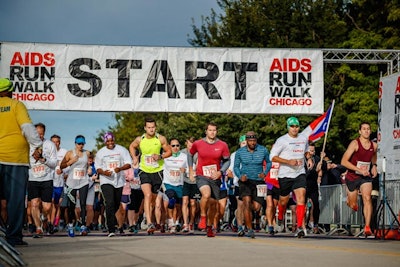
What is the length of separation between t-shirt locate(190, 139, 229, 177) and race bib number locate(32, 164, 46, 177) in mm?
→ 3492

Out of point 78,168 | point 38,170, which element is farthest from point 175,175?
point 38,170

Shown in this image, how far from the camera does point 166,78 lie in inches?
1030

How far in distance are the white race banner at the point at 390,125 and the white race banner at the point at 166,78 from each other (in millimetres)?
6021

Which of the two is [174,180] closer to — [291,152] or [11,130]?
[291,152]

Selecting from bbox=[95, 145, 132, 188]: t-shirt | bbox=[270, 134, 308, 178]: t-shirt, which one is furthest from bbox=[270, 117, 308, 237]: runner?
bbox=[95, 145, 132, 188]: t-shirt

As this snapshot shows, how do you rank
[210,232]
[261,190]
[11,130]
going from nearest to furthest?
[11,130] < [210,232] < [261,190]

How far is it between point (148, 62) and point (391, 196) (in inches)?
369

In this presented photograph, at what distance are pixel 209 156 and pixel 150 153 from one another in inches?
74.8

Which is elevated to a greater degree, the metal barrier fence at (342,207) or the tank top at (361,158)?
the tank top at (361,158)

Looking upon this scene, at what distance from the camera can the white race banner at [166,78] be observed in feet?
85.1

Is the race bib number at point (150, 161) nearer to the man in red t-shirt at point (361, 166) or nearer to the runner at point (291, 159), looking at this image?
the runner at point (291, 159)

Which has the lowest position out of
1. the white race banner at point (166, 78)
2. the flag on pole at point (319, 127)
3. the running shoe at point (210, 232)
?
the running shoe at point (210, 232)

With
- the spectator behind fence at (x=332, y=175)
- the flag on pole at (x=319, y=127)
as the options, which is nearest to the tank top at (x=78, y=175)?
the spectator behind fence at (x=332, y=175)

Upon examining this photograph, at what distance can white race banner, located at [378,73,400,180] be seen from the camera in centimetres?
1916
